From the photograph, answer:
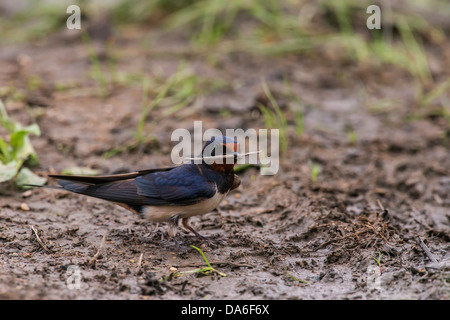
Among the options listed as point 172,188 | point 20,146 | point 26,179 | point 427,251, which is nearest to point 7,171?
point 26,179

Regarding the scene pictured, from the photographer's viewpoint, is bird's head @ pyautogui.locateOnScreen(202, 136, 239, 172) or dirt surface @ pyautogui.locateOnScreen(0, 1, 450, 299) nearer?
dirt surface @ pyautogui.locateOnScreen(0, 1, 450, 299)

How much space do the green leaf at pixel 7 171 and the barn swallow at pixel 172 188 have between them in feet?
2.30

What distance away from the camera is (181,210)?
4.32 meters

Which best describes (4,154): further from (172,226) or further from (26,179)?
(172,226)

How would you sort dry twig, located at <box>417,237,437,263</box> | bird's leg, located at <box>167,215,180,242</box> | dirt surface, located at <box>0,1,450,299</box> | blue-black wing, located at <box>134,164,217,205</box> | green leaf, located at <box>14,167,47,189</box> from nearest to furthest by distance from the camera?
dirt surface, located at <box>0,1,450,299</box>, dry twig, located at <box>417,237,437,263</box>, blue-black wing, located at <box>134,164,217,205</box>, bird's leg, located at <box>167,215,180,242</box>, green leaf, located at <box>14,167,47,189</box>

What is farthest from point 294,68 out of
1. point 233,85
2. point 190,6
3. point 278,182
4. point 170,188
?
point 170,188

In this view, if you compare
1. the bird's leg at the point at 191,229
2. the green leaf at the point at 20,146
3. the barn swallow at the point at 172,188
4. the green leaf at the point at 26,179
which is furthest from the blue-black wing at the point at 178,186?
the green leaf at the point at 20,146

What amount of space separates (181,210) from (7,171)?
1.60 metres

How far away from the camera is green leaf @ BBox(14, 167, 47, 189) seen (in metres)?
5.00

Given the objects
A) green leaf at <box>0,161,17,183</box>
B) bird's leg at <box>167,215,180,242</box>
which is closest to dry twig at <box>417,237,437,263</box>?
bird's leg at <box>167,215,180,242</box>

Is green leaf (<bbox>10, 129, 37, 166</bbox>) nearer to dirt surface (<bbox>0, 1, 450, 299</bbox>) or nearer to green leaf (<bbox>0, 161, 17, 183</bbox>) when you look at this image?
green leaf (<bbox>0, 161, 17, 183</bbox>)

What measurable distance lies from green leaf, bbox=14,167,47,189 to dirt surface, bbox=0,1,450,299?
0.09 metres

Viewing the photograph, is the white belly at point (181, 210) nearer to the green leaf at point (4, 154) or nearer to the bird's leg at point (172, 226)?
the bird's leg at point (172, 226)
